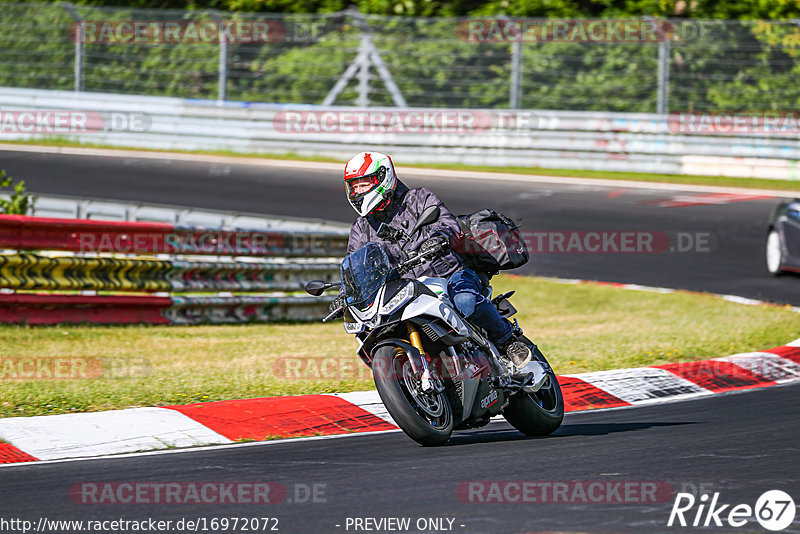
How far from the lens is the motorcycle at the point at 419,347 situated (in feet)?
22.4

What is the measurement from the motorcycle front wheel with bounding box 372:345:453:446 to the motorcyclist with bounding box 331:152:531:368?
503 mm

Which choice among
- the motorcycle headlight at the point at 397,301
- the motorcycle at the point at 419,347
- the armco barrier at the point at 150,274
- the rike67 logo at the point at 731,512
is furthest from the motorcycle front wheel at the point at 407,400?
the armco barrier at the point at 150,274

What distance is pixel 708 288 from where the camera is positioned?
51.0 ft

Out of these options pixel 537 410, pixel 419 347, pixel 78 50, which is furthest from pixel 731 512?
pixel 78 50

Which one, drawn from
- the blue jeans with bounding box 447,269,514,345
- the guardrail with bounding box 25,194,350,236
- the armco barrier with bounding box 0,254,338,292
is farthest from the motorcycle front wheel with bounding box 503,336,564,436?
the guardrail with bounding box 25,194,350,236

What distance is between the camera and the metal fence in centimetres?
2473

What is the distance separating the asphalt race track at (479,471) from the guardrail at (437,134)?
16371mm

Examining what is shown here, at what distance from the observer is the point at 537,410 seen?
24.9 ft

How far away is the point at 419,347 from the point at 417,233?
0.74 meters

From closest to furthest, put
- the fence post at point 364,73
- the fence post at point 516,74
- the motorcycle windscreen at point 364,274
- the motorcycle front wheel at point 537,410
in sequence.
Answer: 1. the motorcycle windscreen at point 364,274
2. the motorcycle front wheel at point 537,410
3. the fence post at point 516,74
4. the fence post at point 364,73

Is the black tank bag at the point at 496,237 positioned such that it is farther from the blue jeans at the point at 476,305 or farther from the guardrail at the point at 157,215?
the guardrail at the point at 157,215

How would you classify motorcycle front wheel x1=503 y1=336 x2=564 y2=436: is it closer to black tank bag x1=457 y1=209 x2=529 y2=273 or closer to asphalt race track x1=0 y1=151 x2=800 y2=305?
black tank bag x1=457 y1=209 x2=529 y2=273

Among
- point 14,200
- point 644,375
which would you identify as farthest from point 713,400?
point 14,200

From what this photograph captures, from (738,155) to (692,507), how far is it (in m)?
19.4
